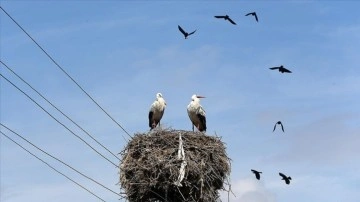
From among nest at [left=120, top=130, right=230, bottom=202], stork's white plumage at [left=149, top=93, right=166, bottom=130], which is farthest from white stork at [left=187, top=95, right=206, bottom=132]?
nest at [left=120, top=130, right=230, bottom=202]

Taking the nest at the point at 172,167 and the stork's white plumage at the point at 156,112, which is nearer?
the nest at the point at 172,167

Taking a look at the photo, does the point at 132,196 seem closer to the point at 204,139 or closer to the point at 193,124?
the point at 204,139

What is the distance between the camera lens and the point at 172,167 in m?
18.2

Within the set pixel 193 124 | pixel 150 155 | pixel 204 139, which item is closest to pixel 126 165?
pixel 150 155

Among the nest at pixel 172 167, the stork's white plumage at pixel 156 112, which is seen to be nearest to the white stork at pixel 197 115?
the stork's white plumage at pixel 156 112

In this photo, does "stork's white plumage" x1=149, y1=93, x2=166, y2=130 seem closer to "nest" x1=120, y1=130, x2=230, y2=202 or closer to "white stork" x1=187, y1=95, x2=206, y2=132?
"white stork" x1=187, y1=95, x2=206, y2=132

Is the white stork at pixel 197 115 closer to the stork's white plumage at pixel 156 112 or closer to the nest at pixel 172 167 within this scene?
the stork's white plumage at pixel 156 112

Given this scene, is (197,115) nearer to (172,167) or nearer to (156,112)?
(156,112)

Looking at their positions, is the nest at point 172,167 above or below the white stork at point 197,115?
below

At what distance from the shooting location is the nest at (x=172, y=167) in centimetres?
1831

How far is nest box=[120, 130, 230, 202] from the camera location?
18312 mm

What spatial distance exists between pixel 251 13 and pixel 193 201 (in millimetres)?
4226

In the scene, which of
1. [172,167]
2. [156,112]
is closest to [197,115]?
[156,112]

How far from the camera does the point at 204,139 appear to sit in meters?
19.0
